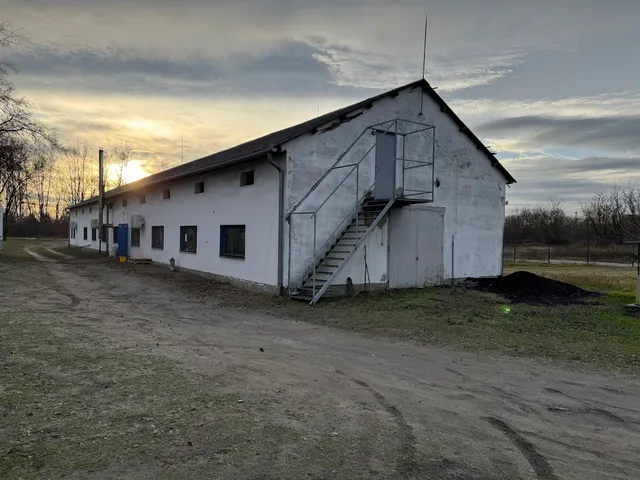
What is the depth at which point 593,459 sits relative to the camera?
12.6ft

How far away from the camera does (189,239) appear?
1850 cm

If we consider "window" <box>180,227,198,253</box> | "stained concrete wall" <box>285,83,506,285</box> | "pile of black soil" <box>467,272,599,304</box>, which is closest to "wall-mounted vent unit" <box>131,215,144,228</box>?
"window" <box>180,227,198,253</box>

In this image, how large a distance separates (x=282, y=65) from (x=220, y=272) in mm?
7058

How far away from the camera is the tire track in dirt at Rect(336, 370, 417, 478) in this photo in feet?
11.8

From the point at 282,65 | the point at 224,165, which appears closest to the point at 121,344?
the point at 224,165

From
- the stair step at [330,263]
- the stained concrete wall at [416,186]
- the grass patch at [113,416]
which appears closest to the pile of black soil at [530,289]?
the stained concrete wall at [416,186]

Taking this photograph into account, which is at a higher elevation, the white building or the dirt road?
the white building

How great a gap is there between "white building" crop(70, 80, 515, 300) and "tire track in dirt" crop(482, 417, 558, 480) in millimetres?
7498

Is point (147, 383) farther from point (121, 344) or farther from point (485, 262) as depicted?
point (485, 262)

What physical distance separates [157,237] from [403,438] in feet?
65.5

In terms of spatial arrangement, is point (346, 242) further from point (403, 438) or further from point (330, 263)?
point (403, 438)

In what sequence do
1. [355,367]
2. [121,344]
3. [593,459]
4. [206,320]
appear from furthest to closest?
1. [206,320]
2. [121,344]
3. [355,367]
4. [593,459]

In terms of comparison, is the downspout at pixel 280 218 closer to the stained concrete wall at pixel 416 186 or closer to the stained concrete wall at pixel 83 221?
the stained concrete wall at pixel 416 186

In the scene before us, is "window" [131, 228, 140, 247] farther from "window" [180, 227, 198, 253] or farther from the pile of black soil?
the pile of black soil
